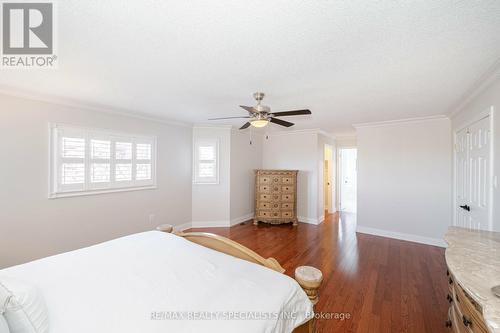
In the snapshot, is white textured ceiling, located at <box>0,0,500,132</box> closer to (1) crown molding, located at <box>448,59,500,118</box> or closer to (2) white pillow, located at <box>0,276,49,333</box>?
(1) crown molding, located at <box>448,59,500,118</box>

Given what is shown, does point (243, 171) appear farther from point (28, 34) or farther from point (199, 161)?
point (28, 34)

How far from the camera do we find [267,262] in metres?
1.66

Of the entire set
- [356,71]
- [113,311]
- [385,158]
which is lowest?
[113,311]

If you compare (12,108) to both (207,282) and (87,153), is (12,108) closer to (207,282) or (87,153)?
(87,153)

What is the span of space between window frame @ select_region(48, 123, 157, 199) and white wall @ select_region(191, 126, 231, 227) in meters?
1.10

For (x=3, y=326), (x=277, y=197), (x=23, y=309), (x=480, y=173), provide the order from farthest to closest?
(x=277, y=197), (x=480, y=173), (x=23, y=309), (x=3, y=326)

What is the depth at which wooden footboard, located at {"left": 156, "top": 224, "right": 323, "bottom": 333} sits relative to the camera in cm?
135

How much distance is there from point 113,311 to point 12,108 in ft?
10.0

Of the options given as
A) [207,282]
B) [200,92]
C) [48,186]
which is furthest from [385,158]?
[48,186]

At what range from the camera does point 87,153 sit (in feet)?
10.8

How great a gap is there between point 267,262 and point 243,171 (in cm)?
381

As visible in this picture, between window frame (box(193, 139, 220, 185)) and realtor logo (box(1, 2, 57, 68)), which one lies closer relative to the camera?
realtor logo (box(1, 2, 57, 68))

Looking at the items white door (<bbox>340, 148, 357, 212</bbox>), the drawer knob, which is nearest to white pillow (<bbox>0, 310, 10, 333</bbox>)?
the drawer knob

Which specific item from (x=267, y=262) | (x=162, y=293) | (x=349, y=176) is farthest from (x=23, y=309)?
(x=349, y=176)
